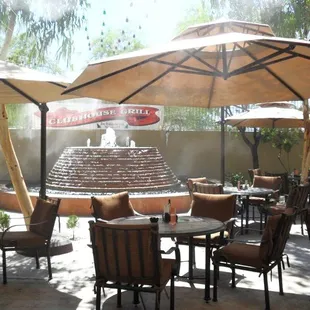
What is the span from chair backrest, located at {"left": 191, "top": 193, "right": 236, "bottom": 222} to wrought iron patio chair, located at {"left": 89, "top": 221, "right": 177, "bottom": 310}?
2.01 m

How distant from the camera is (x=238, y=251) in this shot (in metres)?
4.55

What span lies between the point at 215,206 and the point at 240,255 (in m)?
1.42

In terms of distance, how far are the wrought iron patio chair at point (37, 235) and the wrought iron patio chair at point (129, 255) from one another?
4.99 ft

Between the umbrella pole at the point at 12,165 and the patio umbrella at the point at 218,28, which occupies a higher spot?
the patio umbrella at the point at 218,28

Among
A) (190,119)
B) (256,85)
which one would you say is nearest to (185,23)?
(190,119)

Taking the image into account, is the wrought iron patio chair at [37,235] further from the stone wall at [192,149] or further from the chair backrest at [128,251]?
the stone wall at [192,149]

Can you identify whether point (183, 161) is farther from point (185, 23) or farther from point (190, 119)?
point (185, 23)

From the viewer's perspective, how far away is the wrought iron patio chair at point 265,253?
428 centimetres

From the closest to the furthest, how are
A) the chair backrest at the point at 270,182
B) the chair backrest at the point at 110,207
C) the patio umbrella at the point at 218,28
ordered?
1. the chair backrest at the point at 110,207
2. the patio umbrella at the point at 218,28
3. the chair backrest at the point at 270,182

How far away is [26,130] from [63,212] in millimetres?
8313

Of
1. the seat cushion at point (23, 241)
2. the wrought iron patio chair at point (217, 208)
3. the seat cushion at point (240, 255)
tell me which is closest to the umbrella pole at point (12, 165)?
the seat cushion at point (23, 241)


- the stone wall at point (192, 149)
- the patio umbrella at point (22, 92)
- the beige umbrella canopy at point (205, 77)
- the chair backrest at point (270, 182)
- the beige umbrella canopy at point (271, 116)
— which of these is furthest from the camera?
the stone wall at point (192, 149)

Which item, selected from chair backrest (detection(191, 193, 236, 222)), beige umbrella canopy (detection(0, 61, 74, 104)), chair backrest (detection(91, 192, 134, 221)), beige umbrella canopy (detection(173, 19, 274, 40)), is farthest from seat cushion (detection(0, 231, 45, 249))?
beige umbrella canopy (detection(173, 19, 274, 40))

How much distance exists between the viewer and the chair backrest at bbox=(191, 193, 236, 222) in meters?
5.76
